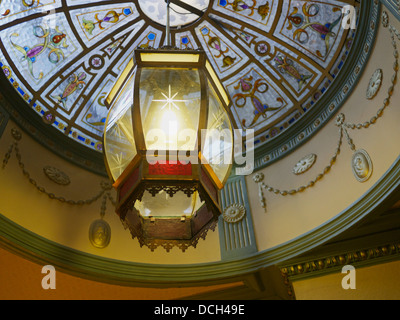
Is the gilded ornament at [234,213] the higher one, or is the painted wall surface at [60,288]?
the gilded ornament at [234,213]

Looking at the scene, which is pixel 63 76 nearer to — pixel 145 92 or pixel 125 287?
pixel 125 287

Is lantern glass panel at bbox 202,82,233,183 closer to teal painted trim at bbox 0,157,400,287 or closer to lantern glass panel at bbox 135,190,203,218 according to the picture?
lantern glass panel at bbox 135,190,203,218

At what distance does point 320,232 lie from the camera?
18.1 feet

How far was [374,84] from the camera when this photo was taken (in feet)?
17.9

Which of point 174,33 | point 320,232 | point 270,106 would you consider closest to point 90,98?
point 174,33

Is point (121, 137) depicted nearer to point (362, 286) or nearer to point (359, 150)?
point (359, 150)

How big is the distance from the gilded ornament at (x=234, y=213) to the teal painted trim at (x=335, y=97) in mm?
774

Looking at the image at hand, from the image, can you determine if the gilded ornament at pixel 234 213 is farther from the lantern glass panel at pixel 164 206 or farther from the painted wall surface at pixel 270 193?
the lantern glass panel at pixel 164 206

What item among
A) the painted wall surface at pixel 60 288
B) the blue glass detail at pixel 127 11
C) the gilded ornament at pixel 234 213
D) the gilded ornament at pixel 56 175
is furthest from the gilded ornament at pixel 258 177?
the blue glass detail at pixel 127 11

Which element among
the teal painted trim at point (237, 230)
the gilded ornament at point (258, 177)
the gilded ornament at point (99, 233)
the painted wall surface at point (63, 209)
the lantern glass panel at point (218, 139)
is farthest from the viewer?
the gilded ornament at point (258, 177)

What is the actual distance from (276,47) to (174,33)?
171 cm

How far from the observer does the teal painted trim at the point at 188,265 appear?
16.2ft

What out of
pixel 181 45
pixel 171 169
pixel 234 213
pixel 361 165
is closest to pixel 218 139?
pixel 171 169

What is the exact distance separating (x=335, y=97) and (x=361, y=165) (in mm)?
1360
